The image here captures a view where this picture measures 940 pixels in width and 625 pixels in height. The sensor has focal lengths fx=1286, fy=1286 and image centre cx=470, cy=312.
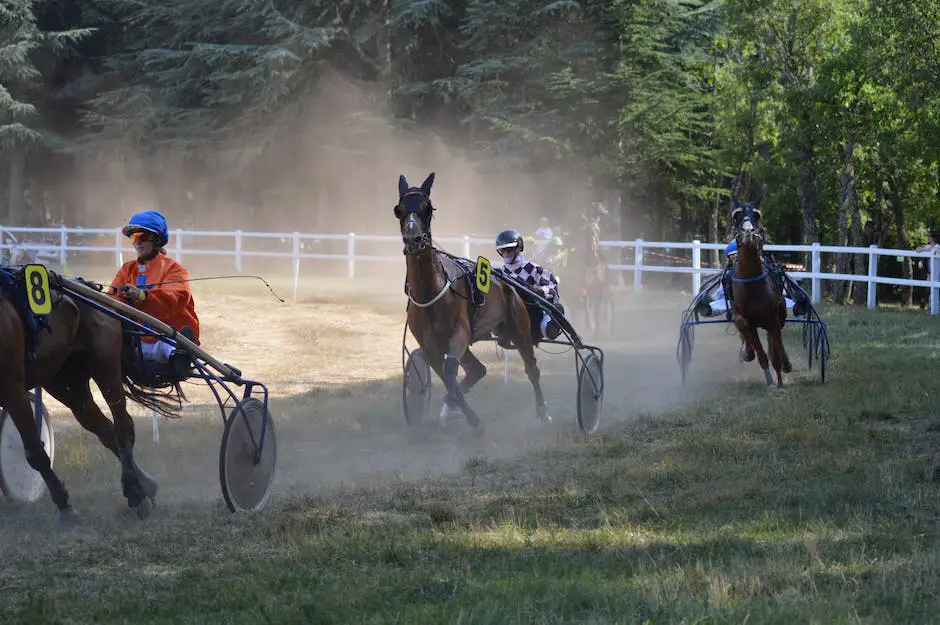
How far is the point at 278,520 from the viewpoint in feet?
26.3

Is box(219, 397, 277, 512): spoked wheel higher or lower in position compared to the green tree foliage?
lower

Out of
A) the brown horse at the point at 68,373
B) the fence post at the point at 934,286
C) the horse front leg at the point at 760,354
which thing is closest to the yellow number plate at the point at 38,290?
the brown horse at the point at 68,373

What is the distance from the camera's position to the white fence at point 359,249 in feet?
86.5

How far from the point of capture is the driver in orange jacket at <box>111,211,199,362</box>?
898cm

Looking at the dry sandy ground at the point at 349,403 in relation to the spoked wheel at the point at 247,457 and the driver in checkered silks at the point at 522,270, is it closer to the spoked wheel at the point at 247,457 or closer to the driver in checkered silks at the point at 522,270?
the spoked wheel at the point at 247,457

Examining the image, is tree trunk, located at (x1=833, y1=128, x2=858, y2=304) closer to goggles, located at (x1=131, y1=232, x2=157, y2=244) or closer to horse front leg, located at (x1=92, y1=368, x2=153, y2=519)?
goggles, located at (x1=131, y1=232, x2=157, y2=244)

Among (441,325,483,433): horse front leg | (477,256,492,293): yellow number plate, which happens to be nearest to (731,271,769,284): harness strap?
(477,256,492,293): yellow number plate

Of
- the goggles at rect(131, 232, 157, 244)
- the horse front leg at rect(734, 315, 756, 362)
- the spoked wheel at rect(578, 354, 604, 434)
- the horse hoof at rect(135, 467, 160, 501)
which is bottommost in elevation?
the horse hoof at rect(135, 467, 160, 501)

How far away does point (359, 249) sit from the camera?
44.0m

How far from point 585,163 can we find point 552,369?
838 inches

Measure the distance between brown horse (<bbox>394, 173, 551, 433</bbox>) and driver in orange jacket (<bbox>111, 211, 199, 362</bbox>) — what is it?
240cm

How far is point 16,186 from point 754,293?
36905mm

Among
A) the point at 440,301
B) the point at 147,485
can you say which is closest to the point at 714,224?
the point at 440,301

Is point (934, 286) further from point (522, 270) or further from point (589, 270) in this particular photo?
point (522, 270)
